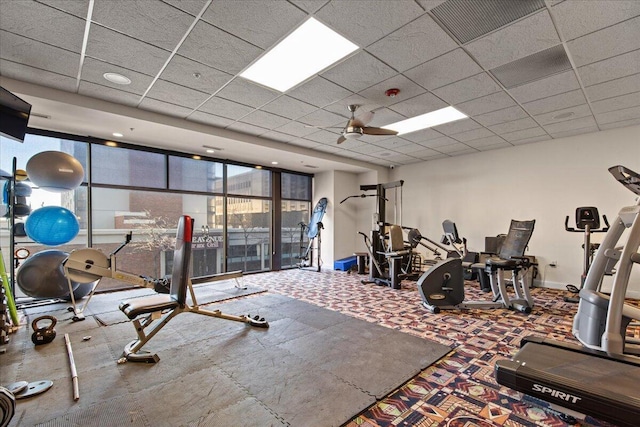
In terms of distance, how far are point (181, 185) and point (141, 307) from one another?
439 cm

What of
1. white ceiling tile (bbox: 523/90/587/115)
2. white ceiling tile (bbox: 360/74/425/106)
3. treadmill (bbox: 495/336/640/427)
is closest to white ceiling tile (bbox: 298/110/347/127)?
white ceiling tile (bbox: 360/74/425/106)

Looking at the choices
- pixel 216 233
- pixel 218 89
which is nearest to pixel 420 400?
pixel 218 89

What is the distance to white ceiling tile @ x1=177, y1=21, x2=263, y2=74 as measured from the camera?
2.72 m

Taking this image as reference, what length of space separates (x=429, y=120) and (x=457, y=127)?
702 millimetres

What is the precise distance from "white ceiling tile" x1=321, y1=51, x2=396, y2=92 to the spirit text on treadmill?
3145 mm

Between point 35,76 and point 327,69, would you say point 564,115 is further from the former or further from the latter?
point 35,76

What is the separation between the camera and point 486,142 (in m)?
6.30

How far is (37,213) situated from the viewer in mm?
4168

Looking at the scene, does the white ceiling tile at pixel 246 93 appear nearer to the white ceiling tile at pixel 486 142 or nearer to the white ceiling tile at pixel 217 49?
the white ceiling tile at pixel 217 49

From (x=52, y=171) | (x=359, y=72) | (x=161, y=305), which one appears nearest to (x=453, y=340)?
(x=161, y=305)

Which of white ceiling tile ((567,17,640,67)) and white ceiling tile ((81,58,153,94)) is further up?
white ceiling tile ((567,17,640,67))

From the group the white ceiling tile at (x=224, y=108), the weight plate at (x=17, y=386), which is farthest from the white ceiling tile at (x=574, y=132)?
the weight plate at (x=17, y=386)

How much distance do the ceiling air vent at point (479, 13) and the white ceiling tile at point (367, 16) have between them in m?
0.24

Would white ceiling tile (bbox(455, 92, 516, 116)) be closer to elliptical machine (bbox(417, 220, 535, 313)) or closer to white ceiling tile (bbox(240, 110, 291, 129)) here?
elliptical machine (bbox(417, 220, 535, 313))
